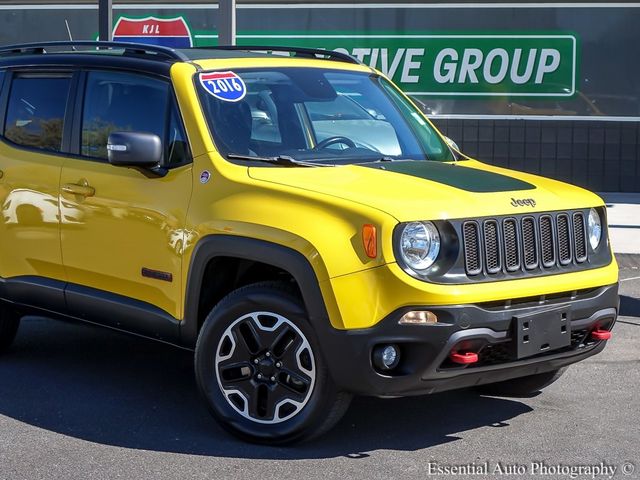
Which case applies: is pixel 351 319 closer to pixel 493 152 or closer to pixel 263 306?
pixel 263 306

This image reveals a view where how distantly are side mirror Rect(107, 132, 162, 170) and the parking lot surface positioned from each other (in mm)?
1286

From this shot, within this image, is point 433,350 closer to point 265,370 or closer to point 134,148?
point 265,370

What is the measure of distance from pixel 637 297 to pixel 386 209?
190 inches

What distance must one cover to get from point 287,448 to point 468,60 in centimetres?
1043

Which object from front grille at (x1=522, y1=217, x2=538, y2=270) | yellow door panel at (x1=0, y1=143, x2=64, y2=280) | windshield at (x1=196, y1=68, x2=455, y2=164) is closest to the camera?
front grille at (x1=522, y1=217, x2=538, y2=270)

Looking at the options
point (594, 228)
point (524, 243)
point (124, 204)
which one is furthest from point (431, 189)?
point (124, 204)

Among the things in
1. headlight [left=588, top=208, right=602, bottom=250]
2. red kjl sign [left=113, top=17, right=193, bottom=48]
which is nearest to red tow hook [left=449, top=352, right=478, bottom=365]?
headlight [left=588, top=208, right=602, bottom=250]

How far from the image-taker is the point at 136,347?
7266 millimetres

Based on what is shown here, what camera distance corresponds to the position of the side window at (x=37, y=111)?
632cm

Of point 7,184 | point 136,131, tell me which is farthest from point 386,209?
point 7,184

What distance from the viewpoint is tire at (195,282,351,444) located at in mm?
5012

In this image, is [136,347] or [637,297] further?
[637,297]

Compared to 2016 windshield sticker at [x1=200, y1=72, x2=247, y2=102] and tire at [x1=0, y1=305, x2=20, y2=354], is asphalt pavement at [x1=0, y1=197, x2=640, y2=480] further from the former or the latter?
2016 windshield sticker at [x1=200, y1=72, x2=247, y2=102]

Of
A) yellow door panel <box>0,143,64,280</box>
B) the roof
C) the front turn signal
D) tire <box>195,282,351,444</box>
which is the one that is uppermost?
the roof
